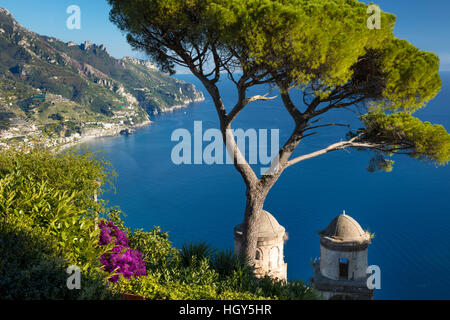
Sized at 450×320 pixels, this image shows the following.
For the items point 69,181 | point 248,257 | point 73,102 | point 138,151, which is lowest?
point 248,257

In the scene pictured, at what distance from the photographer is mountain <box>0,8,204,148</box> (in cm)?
10419

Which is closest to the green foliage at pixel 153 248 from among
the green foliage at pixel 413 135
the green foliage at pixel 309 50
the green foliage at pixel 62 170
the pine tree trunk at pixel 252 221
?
the green foliage at pixel 62 170

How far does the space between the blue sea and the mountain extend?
37.8 meters

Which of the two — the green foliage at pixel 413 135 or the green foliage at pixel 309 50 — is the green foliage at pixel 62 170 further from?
the green foliage at pixel 413 135

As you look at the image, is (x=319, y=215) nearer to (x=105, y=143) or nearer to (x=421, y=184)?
(x=421, y=184)

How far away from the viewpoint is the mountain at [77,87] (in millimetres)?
104188

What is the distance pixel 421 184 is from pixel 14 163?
61.5 metres

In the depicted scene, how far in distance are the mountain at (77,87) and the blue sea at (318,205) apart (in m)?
37.8

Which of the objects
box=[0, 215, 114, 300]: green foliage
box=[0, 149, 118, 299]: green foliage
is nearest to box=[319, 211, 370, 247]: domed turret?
box=[0, 149, 118, 299]: green foliage

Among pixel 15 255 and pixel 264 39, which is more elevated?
pixel 264 39

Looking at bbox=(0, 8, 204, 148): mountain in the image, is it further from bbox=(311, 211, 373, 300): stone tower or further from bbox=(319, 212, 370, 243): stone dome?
bbox=(319, 212, 370, 243): stone dome

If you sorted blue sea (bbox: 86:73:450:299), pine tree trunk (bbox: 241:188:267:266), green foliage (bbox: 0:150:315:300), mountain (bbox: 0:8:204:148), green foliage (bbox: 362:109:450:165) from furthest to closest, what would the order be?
1. mountain (bbox: 0:8:204:148)
2. blue sea (bbox: 86:73:450:299)
3. green foliage (bbox: 362:109:450:165)
4. pine tree trunk (bbox: 241:188:267:266)
5. green foliage (bbox: 0:150:315:300)
